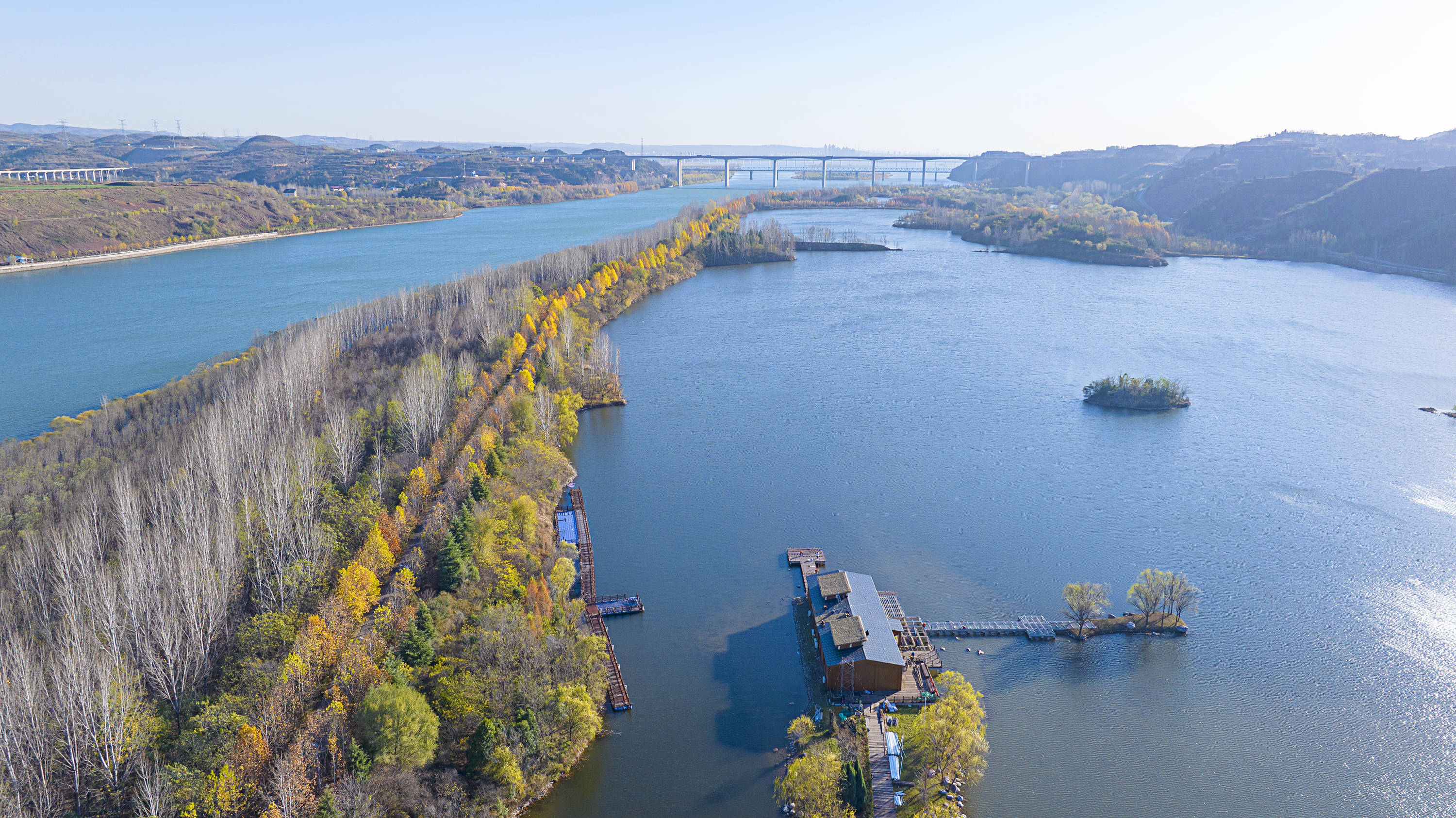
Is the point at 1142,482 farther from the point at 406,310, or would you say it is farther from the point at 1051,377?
the point at 406,310

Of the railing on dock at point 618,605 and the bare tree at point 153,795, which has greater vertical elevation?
the bare tree at point 153,795

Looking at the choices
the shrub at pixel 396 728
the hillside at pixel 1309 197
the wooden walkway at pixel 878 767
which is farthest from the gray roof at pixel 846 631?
the hillside at pixel 1309 197

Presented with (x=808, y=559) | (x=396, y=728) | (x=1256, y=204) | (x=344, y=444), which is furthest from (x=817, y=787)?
(x=1256, y=204)

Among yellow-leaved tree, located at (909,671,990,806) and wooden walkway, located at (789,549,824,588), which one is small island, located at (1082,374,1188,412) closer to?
wooden walkway, located at (789,549,824,588)

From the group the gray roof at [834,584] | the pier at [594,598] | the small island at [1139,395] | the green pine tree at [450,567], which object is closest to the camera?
the pier at [594,598]

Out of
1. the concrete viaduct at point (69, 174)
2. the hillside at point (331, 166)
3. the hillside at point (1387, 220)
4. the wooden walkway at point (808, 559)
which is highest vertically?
the hillside at point (331, 166)

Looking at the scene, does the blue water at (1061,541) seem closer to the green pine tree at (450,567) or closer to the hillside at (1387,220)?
the green pine tree at (450,567)

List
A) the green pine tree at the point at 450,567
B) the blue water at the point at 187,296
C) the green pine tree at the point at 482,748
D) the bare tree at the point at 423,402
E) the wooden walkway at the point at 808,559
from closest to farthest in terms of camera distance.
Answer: the green pine tree at the point at 482,748 < the green pine tree at the point at 450,567 < the wooden walkway at the point at 808,559 < the bare tree at the point at 423,402 < the blue water at the point at 187,296
